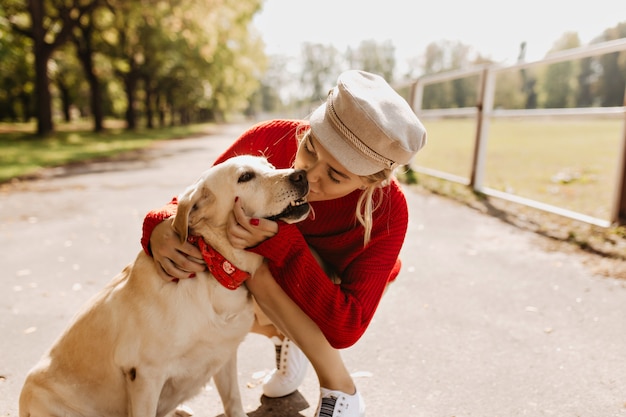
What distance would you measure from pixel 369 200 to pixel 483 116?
19.7 feet

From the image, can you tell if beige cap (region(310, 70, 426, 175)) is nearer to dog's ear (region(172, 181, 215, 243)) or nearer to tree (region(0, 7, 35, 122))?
dog's ear (region(172, 181, 215, 243))

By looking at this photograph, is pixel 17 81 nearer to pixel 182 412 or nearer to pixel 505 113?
pixel 505 113

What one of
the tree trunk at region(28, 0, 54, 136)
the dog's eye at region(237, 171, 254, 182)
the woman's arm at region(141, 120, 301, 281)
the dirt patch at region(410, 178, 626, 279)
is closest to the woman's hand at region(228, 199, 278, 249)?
the woman's arm at region(141, 120, 301, 281)

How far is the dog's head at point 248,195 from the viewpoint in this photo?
2.36 m

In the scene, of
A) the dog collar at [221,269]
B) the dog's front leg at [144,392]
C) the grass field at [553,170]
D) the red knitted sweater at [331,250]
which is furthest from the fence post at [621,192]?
the dog's front leg at [144,392]

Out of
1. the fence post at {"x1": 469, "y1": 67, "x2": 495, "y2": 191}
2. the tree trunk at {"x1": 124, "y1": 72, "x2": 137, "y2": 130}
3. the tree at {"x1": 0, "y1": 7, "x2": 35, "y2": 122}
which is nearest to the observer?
the fence post at {"x1": 469, "y1": 67, "x2": 495, "y2": 191}

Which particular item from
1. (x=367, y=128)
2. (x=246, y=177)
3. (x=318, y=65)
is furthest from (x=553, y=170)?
(x=318, y=65)

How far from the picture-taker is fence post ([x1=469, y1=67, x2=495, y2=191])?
25.6 ft

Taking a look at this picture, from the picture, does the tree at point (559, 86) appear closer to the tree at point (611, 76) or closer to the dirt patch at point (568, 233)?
the tree at point (611, 76)

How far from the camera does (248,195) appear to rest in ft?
7.88

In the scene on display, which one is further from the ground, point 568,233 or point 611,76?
point 611,76

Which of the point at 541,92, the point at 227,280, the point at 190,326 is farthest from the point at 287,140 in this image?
the point at 541,92

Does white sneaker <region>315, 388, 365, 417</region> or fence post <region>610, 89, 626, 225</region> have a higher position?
fence post <region>610, 89, 626, 225</region>

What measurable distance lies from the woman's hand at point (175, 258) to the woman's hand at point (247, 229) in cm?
18
